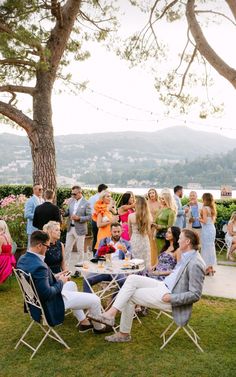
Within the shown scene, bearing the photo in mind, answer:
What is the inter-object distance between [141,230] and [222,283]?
7.61 feet

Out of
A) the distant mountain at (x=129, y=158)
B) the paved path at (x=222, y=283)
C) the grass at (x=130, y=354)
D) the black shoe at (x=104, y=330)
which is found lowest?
the paved path at (x=222, y=283)

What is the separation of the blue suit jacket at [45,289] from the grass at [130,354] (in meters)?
0.41

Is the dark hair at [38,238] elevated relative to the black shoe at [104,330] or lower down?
elevated

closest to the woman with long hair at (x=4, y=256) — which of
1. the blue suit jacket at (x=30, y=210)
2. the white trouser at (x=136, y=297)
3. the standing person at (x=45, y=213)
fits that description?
the standing person at (x=45, y=213)

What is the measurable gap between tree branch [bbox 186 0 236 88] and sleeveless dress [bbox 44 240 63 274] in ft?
13.0

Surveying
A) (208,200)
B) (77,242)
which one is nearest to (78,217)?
(77,242)

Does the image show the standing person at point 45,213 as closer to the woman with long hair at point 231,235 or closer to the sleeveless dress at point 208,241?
the sleeveless dress at point 208,241

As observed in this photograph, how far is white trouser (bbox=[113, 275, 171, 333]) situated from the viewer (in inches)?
193

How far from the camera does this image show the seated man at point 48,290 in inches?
185

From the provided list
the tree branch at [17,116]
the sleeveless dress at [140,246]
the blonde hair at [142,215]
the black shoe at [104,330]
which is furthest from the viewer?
the tree branch at [17,116]

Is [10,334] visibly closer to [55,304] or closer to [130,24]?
[55,304]

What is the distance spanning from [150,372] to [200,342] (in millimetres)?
992

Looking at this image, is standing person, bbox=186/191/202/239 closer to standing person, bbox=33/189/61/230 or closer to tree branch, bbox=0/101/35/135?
standing person, bbox=33/189/61/230

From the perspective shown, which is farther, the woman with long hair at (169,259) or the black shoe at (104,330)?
the woman with long hair at (169,259)
